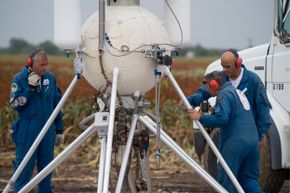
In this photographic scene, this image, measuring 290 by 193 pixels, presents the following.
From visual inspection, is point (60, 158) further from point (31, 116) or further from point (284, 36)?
point (284, 36)

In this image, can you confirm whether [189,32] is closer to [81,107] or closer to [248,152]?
[248,152]

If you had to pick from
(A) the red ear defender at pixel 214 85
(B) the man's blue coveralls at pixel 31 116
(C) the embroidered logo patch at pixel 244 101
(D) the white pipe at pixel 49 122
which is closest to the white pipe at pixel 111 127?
(D) the white pipe at pixel 49 122

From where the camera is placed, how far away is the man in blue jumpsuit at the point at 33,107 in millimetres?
11719

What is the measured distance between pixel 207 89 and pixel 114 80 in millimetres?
2085

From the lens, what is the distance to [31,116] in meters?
11.9

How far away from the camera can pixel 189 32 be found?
409 inches

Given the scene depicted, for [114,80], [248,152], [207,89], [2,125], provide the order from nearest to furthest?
[114,80] → [248,152] → [207,89] → [2,125]

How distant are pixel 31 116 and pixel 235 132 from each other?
252 cm

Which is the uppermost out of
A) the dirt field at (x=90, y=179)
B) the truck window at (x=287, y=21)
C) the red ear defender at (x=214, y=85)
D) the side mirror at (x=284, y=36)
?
the truck window at (x=287, y=21)

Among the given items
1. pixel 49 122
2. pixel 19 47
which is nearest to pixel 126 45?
pixel 49 122

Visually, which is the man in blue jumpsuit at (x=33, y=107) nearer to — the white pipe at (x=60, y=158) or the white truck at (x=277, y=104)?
the white pipe at (x=60, y=158)

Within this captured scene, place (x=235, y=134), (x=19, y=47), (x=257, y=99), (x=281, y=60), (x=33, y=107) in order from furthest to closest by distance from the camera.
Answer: (x=19, y=47) < (x=281, y=60) < (x=33, y=107) < (x=257, y=99) < (x=235, y=134)

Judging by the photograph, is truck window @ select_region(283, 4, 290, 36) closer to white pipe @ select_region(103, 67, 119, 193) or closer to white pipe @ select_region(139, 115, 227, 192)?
white pipe @ select_region(139, 115, 227, 192)

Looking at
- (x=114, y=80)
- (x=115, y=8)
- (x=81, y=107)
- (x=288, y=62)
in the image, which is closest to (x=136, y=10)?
(x=115, y=8)
